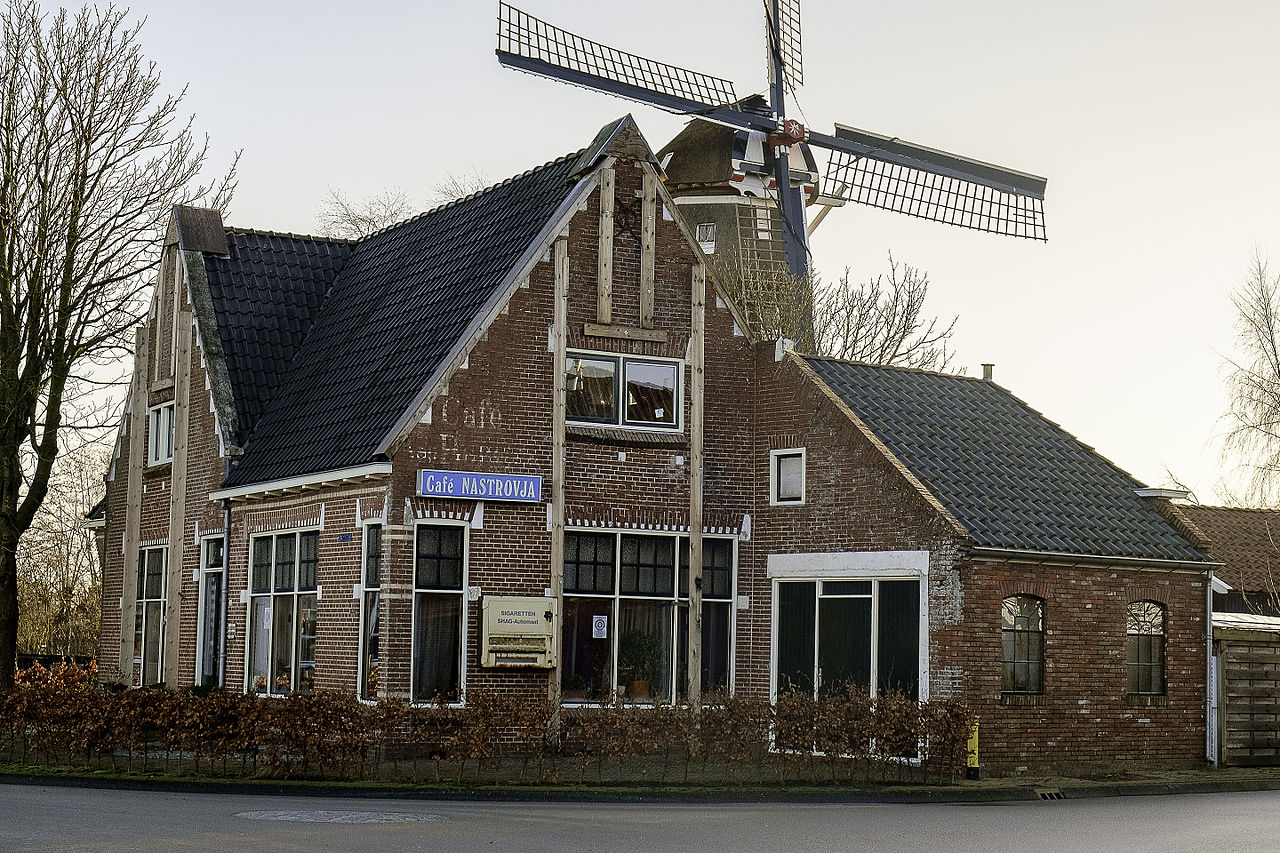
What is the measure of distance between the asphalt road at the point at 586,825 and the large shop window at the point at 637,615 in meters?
6.29

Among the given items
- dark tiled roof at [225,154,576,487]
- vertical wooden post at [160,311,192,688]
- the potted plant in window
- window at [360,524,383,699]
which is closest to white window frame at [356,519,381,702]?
window at [360,524,383,699]

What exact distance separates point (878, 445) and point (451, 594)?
6758mm

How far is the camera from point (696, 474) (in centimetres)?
2673

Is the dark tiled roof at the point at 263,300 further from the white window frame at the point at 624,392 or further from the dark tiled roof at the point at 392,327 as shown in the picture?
the white window frame at the point at 624,392

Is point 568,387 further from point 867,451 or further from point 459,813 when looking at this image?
point 459,813

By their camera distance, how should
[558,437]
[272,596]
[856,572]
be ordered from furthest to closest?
[272,596], [558,437], [856,572]

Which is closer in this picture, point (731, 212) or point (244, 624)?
point (244, 624)

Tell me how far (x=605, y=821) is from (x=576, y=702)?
818 centimetres

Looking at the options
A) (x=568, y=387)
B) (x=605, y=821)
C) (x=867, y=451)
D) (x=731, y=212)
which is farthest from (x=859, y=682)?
(x=731, y=212)

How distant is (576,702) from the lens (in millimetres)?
25234

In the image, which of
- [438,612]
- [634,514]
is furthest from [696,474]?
[438,612]

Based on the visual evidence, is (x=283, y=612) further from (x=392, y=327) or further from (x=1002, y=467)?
(x=1002, y=467)

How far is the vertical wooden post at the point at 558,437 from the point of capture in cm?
2509

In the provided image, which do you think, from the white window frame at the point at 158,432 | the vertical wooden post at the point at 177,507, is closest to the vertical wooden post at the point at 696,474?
the vertical wooden post at the point at 177,507
